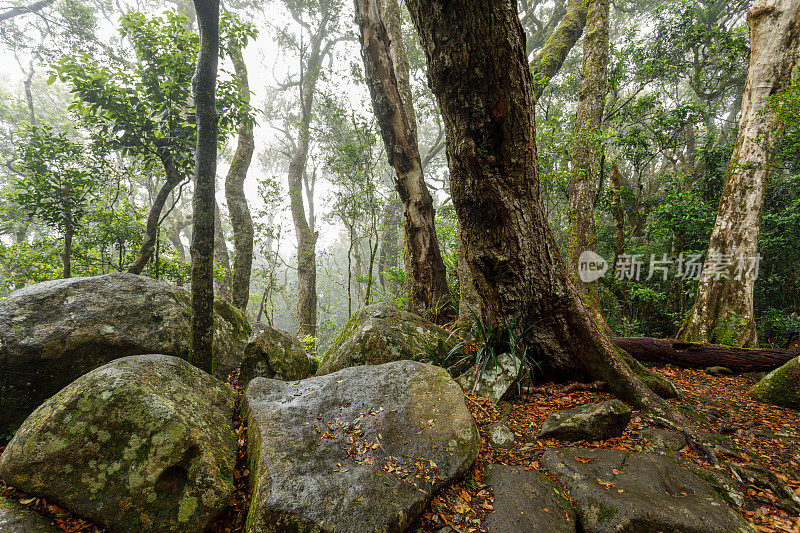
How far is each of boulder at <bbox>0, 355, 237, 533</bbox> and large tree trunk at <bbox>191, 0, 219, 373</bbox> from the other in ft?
3.53

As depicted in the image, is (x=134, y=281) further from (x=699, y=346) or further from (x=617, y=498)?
(x=699, y=346)

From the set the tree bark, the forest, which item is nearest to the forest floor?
the forest

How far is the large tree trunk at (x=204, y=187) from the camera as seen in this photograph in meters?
3.11

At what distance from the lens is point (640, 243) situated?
9961 mm

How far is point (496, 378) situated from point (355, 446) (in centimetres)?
162

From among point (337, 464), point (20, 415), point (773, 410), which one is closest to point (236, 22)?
point (20, 415)

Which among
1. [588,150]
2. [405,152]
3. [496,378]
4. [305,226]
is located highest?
[588,150]

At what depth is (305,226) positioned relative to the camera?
11.8 m

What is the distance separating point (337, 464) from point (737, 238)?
305 inches

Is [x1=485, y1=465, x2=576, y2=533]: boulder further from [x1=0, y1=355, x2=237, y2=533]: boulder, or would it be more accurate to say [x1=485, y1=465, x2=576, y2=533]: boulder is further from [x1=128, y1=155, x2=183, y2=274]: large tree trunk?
[x1=128, y1=155, x2=183, y2=274]: large tree trunk

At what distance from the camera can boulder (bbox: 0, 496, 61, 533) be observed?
149 cm

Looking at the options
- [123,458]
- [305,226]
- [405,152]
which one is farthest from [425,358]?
[305,226]

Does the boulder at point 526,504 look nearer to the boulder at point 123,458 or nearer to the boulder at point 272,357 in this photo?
the boulder at point 123,458

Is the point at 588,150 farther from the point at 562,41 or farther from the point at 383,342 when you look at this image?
the point at 383,342
